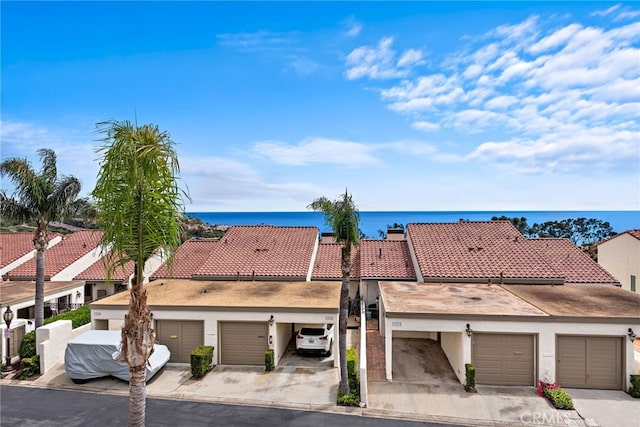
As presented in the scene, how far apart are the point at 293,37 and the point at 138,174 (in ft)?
49.1

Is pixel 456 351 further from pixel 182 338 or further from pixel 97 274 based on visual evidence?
pixel 97 274

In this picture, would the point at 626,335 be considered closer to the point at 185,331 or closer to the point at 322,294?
the point at 322,294

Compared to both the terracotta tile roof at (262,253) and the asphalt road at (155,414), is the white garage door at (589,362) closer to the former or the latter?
the asphalt road at (155,414)

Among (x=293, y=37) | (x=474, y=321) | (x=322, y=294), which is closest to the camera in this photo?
(x=474, y=321)

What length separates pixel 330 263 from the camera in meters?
24.5

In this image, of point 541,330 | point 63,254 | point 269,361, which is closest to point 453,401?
point 541,330

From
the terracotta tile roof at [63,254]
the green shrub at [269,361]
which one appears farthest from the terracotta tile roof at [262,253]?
the terracotta tile roof at [63,254]

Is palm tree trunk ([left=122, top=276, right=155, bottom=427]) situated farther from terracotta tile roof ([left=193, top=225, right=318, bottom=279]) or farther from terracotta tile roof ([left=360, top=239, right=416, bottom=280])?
terracotta tile roof ([left=360, top=239, right=416, bottom=280])

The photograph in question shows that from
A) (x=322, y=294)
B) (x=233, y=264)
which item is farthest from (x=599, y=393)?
(x=233, y=264)

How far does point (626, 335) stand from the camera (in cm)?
1281

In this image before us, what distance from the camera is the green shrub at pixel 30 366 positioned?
46.7 feet

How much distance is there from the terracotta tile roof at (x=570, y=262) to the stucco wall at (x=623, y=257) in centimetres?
355

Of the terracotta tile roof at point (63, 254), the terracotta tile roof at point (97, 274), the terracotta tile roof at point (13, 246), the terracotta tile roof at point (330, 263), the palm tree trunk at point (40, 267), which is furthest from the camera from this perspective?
the terracotta tile roof at point (13, 246)

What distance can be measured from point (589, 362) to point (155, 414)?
15308mm
